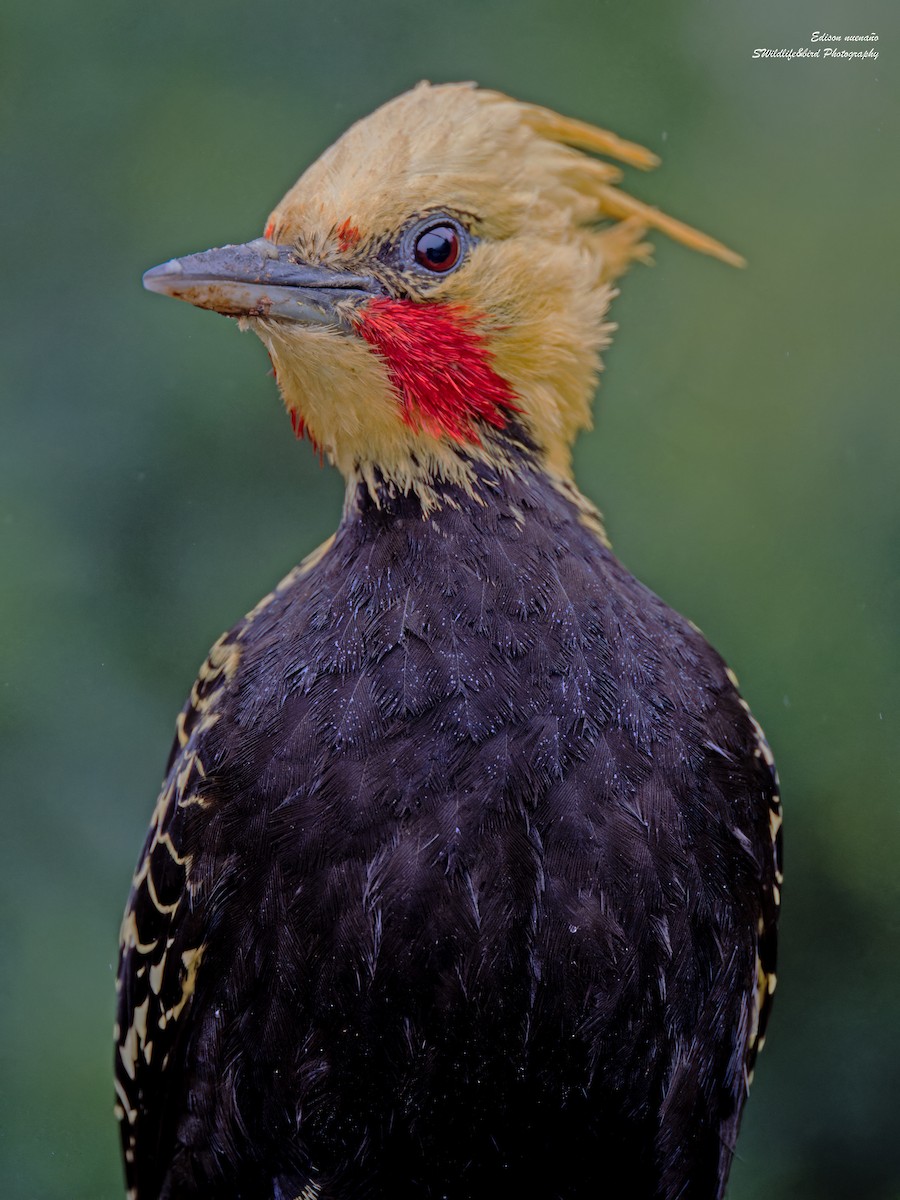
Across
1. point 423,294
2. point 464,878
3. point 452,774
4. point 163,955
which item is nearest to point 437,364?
point 423,294

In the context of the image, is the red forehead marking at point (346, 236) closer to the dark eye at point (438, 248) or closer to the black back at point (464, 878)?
the dark eye at point (438, 248)

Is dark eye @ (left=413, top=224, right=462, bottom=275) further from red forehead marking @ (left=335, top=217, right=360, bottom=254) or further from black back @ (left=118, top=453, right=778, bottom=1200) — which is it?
black back @ (left=118, top=453, right=778, bottom=1200)

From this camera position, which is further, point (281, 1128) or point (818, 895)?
point (818, 895)

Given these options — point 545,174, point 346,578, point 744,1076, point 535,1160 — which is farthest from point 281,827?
point 545,174

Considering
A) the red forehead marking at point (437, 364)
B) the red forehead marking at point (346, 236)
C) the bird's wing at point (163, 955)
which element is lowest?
the bird's wing at point (163, 955)

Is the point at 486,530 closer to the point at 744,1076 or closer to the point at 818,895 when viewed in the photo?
the point at 744,1076

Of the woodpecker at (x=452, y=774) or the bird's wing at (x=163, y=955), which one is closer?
the woodpecker at (x=452, y=774)

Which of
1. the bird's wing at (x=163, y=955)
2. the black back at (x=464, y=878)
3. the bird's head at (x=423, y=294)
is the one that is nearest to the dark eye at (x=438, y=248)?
the bird's head at (x=423, y=294)
